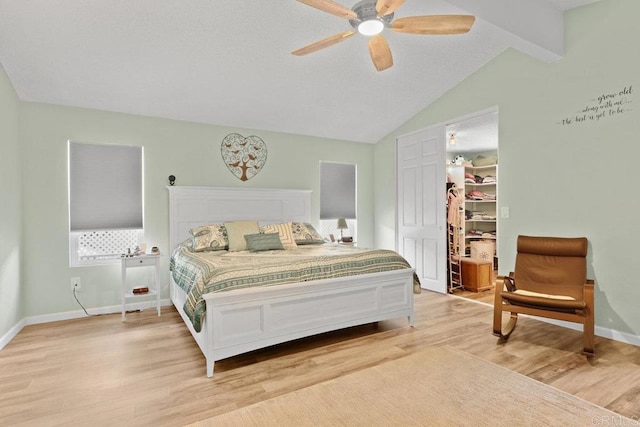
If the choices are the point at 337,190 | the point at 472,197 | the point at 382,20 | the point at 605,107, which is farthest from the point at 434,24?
the point at 472,197

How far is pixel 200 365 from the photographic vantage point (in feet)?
8.84

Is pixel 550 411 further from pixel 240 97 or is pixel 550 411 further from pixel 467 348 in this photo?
pixel 240 97

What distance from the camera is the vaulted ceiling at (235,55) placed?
2.80 m

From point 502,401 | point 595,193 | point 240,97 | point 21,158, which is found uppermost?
→ point 240,97

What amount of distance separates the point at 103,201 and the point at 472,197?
6.22 meters

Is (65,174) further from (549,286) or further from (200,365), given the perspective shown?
(549,286)

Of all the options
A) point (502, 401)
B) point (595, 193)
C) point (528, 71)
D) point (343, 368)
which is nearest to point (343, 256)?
point (343, 368)

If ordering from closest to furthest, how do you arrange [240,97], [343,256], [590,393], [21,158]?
[590,393]
[343,256]
[21,158]
[240,97]

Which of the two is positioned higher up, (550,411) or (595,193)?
(595,193)

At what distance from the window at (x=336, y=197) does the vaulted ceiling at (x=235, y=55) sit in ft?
3.87

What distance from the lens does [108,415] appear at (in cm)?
204

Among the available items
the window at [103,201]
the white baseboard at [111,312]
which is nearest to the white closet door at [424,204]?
the white baseboard at [111,312]

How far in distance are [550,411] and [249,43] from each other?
349 centimetres

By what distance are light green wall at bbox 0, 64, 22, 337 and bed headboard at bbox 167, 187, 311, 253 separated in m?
1.48
